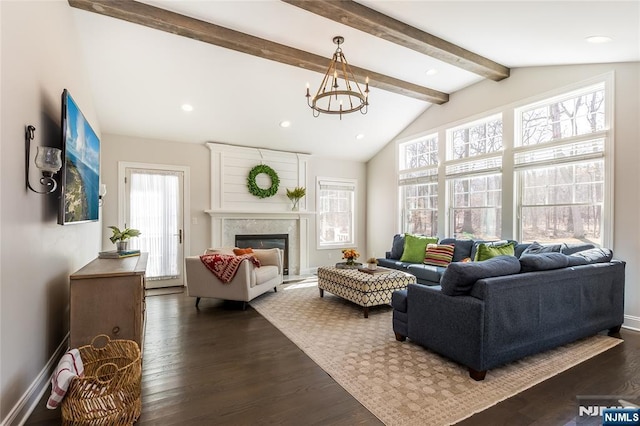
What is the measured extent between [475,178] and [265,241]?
13.2 ft

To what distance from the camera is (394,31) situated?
339 centimetres

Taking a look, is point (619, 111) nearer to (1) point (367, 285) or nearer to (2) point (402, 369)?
(1) point (367, 285)

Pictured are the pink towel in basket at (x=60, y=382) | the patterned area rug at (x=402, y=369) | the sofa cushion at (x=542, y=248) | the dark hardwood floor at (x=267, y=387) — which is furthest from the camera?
the sofa cushion at (x=542, y=248)

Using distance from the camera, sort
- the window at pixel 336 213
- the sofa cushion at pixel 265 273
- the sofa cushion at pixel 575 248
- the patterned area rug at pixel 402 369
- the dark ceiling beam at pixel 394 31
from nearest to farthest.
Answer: the patterned area rug at pixel 402 369 < the dark ceiling beam at pixel 394 31 < the sofa cushion at pixel 575 248 < the sofa cushion at pixel 265 273 < the window at pixel 336 213

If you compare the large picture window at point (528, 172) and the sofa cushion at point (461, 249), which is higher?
the large picture window at point (528, 172)

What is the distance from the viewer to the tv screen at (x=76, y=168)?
2.33 metres

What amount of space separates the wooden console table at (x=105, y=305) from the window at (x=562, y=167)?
4871 millimetres

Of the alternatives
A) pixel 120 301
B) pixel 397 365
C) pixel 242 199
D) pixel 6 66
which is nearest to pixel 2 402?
pixel 120 301

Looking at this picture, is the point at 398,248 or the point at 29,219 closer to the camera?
the point at 29,219

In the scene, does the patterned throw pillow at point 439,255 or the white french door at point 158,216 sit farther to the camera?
the white french door at point 158,216

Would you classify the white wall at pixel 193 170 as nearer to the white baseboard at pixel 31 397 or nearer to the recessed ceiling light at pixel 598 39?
the white baseboard at pixel 31 397

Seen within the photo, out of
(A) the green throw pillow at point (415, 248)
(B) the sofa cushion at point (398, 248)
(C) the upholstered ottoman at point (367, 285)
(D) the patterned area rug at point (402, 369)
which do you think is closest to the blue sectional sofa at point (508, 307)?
(D) the patterned area rug at point (402, 369)

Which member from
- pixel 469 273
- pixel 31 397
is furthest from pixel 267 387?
pixel 469 273

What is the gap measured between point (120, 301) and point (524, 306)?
3145 mm
